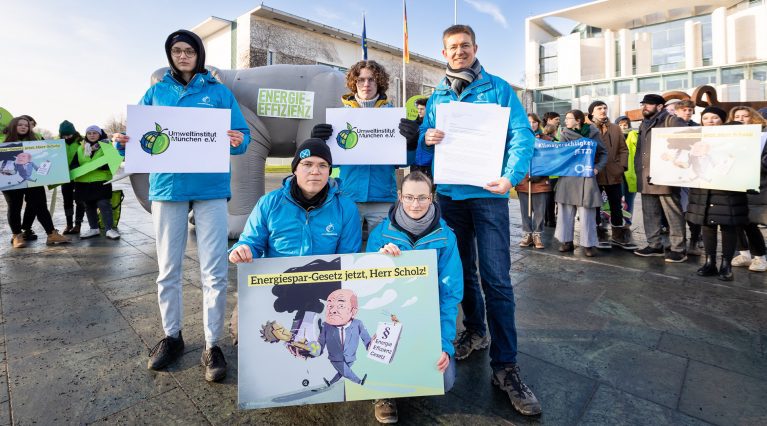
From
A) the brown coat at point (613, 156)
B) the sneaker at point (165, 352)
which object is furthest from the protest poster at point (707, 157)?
the sneaker at point (165, 352)

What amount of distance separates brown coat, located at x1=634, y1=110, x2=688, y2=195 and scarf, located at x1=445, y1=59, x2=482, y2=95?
11.2 ft

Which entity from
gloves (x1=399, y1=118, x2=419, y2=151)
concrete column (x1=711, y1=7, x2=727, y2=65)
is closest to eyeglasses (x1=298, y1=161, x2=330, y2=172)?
gloves (x1=399, y1=118, x2=419, y2=151)

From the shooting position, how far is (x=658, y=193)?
183 inches

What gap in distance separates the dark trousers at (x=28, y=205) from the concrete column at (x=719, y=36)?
37.7m

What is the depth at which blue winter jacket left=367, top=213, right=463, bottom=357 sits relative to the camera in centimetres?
202

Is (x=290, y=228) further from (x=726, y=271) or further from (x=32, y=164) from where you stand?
(x=32, y=164)

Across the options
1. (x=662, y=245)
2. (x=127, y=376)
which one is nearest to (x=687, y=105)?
(x=662, y=245)

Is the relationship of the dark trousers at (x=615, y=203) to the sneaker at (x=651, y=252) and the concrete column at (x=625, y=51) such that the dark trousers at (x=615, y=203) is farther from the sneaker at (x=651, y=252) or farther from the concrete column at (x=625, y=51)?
the concrete column at (x=625, y=51)

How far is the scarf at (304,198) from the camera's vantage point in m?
2.20

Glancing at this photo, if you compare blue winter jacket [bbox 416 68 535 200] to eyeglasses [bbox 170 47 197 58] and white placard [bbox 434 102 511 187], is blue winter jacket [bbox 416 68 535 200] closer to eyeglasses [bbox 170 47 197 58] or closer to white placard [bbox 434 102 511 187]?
white placard [bbox 434 102 511 187]

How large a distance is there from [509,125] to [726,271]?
3.30m

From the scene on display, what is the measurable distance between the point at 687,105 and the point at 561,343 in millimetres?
3781

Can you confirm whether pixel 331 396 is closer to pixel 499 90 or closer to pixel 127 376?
pixel 127 376

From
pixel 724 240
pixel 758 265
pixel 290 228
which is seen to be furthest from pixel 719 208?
pixel 290 228
